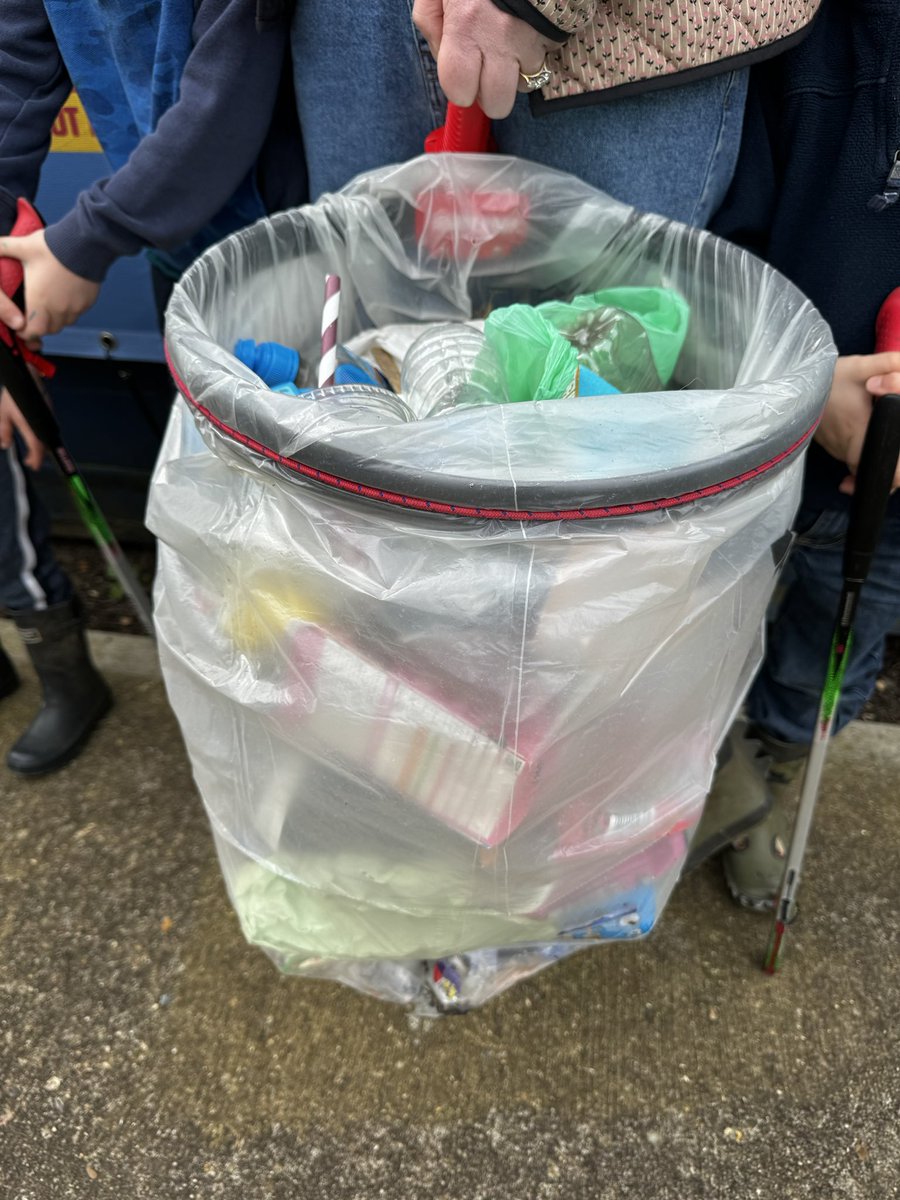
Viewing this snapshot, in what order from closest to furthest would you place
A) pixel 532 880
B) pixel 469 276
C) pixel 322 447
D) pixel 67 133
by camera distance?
pixel 322 447 < pixel 532 880 < pixel 469 276 < pixel 67 133

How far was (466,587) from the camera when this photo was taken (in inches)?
28.5

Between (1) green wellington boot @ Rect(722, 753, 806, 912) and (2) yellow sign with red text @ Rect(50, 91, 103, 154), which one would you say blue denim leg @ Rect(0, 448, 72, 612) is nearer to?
(2) yellow sign with red text @ Rect(50, 91, 103, 154)

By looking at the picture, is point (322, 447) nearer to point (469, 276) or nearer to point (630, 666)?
point (630, 666)

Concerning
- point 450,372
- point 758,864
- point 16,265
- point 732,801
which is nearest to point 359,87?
point 450,372

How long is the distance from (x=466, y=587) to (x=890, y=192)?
0.66 metres

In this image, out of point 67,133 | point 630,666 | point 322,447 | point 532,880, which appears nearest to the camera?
point 322,447

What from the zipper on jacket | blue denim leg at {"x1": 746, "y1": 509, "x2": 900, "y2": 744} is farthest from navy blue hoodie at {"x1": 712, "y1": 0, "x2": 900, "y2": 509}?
blue denim leg at {"x1": 746, "y1": 509, "x2": 900, "y2": 744}

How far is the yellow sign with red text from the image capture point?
151 cm

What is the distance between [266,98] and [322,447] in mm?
621

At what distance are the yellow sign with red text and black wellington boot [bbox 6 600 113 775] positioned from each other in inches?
31.8

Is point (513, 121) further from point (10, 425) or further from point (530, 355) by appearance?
point (10, 425)

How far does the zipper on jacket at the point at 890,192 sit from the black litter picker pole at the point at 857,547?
0.09m

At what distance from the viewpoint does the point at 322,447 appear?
2.22ft

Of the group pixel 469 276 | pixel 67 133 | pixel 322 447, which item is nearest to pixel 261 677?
pixel 322 447
